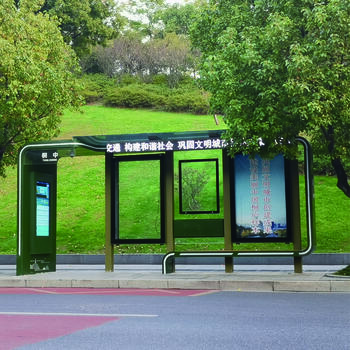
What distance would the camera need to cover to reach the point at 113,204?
1633 centimetres

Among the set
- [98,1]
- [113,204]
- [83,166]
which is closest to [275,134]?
[113,204]

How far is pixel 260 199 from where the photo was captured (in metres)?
15.2

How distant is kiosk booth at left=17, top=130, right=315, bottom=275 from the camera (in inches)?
591

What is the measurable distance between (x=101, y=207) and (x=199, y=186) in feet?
40.7

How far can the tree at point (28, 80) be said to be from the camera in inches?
655

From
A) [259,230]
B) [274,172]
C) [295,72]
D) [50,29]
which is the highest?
[50,29]

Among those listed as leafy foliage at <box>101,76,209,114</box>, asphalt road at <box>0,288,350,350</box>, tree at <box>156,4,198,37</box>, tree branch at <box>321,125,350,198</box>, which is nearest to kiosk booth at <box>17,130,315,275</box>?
tree branch at <box>321,125,350,198</box>

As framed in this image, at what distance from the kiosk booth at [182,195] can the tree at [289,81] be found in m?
0.95

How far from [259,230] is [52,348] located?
30.7 feet

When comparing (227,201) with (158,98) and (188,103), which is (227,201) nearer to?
(188,103)

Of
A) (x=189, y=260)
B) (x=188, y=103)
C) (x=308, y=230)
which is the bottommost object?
(x=189, y=260)

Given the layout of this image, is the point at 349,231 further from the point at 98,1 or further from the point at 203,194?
the point at 98,1

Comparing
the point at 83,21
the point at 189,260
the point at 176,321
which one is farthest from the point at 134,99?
the point at 176,321

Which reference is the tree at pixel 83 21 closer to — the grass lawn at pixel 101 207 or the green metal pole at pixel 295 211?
the grass lawn at pixel 101 207
